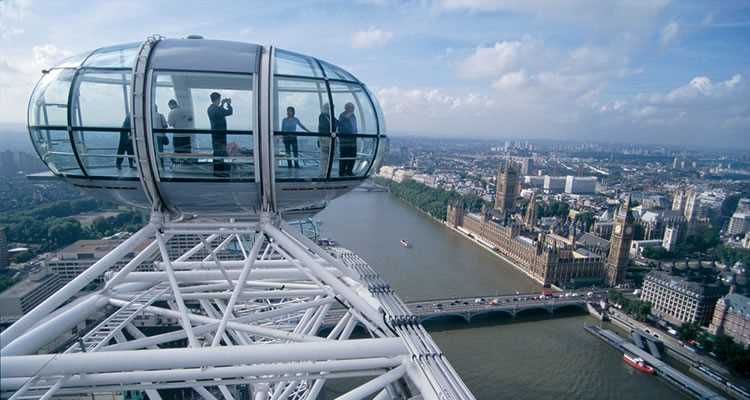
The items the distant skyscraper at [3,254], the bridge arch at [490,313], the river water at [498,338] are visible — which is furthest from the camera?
the distant skyscraper at [3,254]

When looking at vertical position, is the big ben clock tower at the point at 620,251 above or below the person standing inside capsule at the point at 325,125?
below

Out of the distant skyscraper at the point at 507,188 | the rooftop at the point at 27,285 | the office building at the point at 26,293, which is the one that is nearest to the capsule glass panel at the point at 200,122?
the office building at the point at 26,293

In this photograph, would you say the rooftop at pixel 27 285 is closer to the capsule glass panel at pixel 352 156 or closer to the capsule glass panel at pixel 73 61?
the capsule glass panel at pixel 73 61

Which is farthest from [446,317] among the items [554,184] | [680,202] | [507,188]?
[554,184]

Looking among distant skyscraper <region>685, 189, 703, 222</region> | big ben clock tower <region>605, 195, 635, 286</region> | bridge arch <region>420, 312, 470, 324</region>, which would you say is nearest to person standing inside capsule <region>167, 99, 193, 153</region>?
bridge arch <region>420, 312, 470, 324</region>

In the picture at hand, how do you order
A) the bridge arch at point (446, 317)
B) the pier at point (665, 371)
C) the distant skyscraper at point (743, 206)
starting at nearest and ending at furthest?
the pier at point (665, 371) → the bridge arch at point (446, 317) → the distant skyscraper at point (743, 206)

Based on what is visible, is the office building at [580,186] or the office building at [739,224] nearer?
the office building at [739,224]

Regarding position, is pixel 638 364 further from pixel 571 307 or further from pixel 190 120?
pixel 190 120
